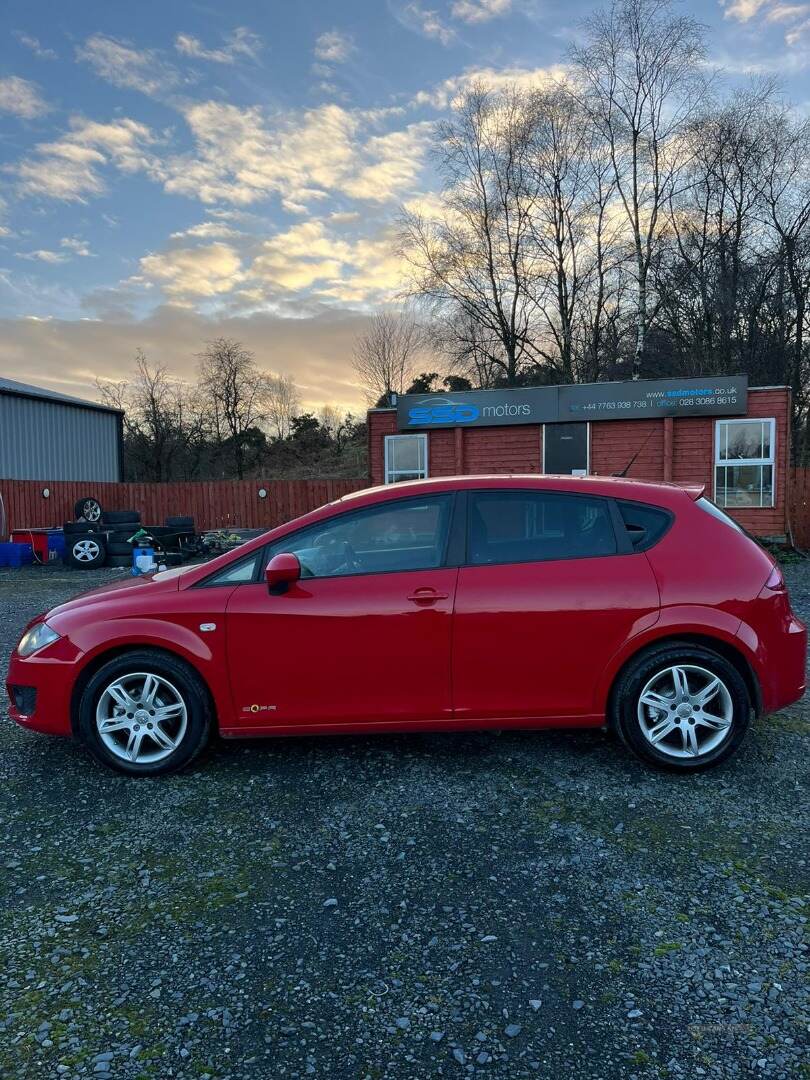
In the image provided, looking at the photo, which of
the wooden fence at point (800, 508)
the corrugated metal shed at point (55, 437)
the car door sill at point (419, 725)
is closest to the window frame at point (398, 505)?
the car door sill at point (419, 725)

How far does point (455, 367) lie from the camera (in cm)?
3231

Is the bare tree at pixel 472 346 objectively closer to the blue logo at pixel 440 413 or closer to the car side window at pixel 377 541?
the blue logo at pixel 440 413

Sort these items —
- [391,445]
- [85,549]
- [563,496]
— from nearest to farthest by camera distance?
[563,496], [85,549], [391,445]

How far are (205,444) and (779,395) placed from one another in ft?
119

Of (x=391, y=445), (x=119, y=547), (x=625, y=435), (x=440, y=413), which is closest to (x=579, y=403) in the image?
(x=625, y=435)

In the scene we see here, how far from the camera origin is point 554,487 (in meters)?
3.87

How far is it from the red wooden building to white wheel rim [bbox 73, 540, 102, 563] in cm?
664

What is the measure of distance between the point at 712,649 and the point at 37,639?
3.77 metres

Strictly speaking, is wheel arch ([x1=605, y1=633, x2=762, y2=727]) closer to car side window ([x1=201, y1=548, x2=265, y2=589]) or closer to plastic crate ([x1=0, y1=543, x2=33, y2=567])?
car side window ([x1=201, y1=548, x2=265, y2=589])

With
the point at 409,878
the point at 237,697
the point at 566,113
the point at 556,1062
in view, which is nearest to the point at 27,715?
the point at 237,697

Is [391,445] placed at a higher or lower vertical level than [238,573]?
higher

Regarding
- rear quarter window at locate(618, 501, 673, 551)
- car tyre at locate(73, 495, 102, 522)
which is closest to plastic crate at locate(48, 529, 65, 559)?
car tyre at locate(73, 495, 102, 522)

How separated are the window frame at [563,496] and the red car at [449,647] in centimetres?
2

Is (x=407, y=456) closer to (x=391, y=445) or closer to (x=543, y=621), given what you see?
(x=391, y=445)
